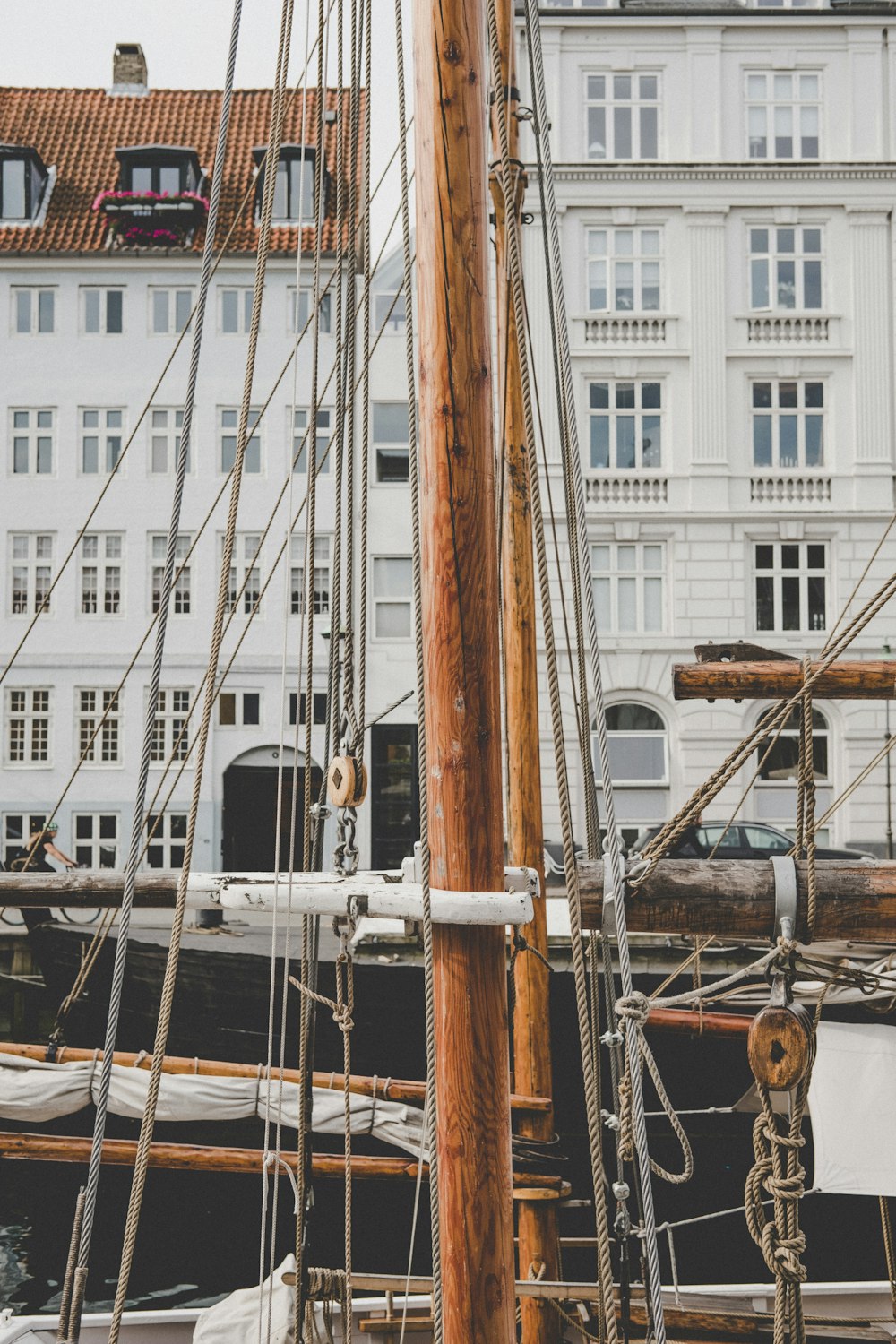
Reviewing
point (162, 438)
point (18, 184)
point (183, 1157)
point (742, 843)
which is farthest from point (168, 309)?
point (183, 1157)

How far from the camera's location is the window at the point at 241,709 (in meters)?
20.8

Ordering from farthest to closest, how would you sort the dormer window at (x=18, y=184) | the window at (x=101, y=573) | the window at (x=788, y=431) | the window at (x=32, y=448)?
the dormer window at (x=18, y=184)
the window at (x=32, y=448)
the window at (x=101, y=573)
the window at (x=788, y=431)

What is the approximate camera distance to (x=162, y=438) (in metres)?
21.5

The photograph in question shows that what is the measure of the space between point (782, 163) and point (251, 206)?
9.63 m

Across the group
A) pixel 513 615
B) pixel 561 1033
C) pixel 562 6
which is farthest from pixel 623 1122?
pixel 562 6

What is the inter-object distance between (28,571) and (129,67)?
11.2 meters

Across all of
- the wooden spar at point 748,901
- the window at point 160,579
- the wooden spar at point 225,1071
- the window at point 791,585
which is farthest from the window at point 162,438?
the wooden spar at point 748,901

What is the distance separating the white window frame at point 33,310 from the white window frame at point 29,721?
20.9ft

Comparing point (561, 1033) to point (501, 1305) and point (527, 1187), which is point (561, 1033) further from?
point (501, 1305)

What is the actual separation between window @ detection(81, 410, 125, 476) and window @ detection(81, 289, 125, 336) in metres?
1.47

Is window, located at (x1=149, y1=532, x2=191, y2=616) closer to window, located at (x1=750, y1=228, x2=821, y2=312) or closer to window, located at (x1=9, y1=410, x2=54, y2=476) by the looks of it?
window, located at (x1=9, y1=410, x2=54, y2=476)

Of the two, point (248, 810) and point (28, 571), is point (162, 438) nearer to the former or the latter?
point (28, 571)

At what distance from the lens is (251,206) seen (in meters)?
22.9

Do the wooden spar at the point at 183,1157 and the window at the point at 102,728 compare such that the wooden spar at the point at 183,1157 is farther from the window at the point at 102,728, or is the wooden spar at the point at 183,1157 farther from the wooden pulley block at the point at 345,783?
the window at the point at 102,728
